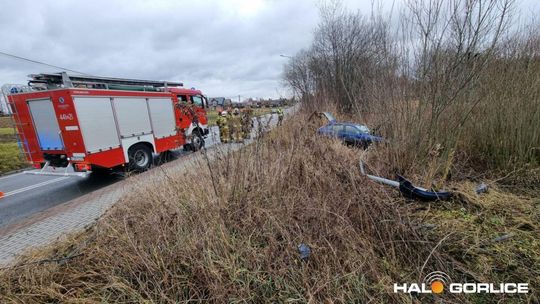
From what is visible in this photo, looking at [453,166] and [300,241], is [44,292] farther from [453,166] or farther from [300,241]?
[453,166]

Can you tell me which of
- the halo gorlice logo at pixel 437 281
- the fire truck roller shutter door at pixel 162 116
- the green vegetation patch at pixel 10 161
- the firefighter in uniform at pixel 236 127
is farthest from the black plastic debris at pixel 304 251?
the green vegetation patch at pixel 10 161

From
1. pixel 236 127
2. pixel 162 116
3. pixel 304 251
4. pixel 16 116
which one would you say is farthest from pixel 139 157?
pixel 304 251

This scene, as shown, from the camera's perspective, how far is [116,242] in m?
2.41

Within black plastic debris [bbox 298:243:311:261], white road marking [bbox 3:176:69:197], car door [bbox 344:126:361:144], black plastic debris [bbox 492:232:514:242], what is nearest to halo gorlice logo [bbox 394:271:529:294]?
black plastic debris [bbox 492:232:514:242]

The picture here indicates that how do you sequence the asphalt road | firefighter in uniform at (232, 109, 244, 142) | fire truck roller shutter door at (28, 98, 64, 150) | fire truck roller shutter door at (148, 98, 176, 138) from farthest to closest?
fire truck roller shutter door at (148, 98, 176, 138) < fire truck roller shutter door at (28, 98, 64, 150) < the asphalt road < firefighter in uniform at (232, 109, 244, 142)

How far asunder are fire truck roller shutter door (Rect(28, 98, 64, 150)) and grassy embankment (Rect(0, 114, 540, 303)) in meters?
4.56

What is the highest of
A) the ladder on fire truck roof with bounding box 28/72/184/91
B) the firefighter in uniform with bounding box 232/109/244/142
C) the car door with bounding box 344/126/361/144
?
the ladder on fire truck roof with bounding box 28/72/184/91

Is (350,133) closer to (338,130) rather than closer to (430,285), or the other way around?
(338,130)

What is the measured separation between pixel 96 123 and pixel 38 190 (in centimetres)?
245

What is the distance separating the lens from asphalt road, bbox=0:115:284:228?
15.3 feet

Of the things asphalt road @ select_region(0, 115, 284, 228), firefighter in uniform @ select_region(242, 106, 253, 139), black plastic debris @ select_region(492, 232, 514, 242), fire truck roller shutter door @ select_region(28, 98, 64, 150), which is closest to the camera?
black plastic debris @ select_region(492, 232, 514, 242)

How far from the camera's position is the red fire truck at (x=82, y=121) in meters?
5.75

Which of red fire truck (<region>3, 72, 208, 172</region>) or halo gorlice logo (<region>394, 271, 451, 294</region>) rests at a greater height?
red fire truck (<region>3, 72, 208, 172</region>)

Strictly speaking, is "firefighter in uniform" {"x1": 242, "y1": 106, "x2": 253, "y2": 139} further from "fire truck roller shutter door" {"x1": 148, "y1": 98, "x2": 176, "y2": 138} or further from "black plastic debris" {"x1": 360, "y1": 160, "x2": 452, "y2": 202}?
"fire truck roller shutter door" {"x1": 148, "y1": 98, "x2": 176, "y2": 138}
